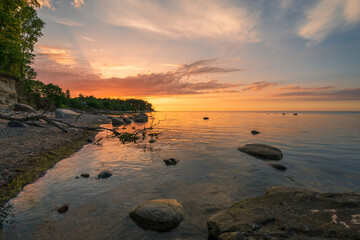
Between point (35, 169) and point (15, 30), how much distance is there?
3132cm

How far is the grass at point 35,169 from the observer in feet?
15.7

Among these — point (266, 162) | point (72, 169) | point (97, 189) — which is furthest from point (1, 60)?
point (266, 162)

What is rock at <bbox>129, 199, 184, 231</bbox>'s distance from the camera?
3.81 m

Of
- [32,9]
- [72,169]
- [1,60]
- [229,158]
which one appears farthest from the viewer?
[32,9]

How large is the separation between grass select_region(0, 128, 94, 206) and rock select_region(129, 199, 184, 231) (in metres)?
3.65

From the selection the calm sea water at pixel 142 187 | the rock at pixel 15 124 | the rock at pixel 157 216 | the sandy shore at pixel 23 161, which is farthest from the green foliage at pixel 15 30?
the rock at pixel 157 216

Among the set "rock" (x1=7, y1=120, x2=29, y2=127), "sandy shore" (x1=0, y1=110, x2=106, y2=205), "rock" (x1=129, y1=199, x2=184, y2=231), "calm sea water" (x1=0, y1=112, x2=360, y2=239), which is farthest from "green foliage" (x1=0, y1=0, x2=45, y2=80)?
"rock" (x1=129, y1=199, x2=184, y2=231)

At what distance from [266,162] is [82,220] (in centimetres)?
901

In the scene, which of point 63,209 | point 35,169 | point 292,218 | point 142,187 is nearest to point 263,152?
point 292,218

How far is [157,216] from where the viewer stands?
3.87 meters

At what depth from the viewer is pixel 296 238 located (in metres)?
2.64

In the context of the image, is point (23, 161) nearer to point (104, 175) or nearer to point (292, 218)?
point (104, 175)

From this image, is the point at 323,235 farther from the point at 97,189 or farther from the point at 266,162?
the point at 266,162

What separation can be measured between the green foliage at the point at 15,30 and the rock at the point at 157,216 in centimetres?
3288
